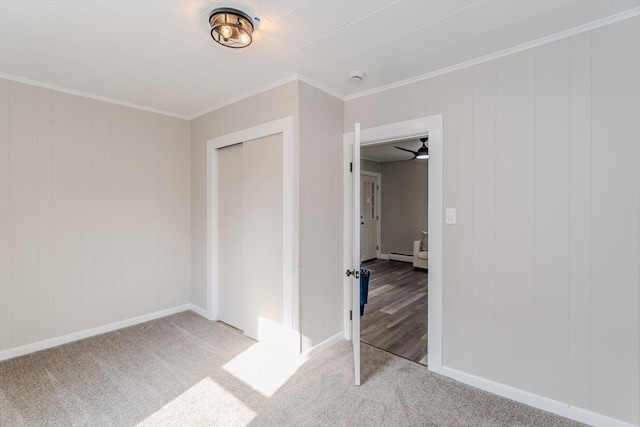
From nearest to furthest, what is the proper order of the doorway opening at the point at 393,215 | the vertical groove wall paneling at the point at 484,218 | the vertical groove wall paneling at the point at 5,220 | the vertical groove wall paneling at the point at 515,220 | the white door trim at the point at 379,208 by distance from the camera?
the vertical groove wall paneling at the point at 515,220 → the vertical groove wall paneling at the point at 484,218 → the vertical groove wall paneling at the point at 5,220 → the doorway opening at the point at 393,215 → the white door trim at the point at 379,208

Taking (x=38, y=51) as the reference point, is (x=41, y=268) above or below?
below

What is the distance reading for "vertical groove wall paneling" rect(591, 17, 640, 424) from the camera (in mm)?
1783

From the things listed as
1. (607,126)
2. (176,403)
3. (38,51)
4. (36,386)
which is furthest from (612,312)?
(38,51)

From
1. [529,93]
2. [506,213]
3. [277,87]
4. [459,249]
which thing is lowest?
[459,249]

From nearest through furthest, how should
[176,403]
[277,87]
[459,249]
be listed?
[176,403] < [459,249] < [277,87]

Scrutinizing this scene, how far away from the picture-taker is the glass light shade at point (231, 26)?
5.69ft

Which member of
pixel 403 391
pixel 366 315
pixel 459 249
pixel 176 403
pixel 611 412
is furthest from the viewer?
pixel 366 315

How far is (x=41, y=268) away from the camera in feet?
9.45

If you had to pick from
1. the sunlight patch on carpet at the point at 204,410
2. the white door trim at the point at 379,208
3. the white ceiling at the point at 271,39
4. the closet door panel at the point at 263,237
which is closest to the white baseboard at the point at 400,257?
the white door trim at the point at 379,208

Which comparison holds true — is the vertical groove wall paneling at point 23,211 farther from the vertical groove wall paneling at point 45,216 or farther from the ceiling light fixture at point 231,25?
the ceiling light fixture at point 231,25

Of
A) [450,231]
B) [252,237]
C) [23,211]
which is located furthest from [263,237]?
[23,211]

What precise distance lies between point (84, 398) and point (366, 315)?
275 centimetres

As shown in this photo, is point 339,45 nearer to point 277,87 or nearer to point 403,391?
point 277,87

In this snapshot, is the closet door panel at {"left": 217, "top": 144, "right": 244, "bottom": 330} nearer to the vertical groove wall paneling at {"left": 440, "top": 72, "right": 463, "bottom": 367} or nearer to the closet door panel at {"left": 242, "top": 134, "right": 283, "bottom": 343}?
the closet door panel at {"left": 242, "top": 134, "right": 283, "bottom": 343}
